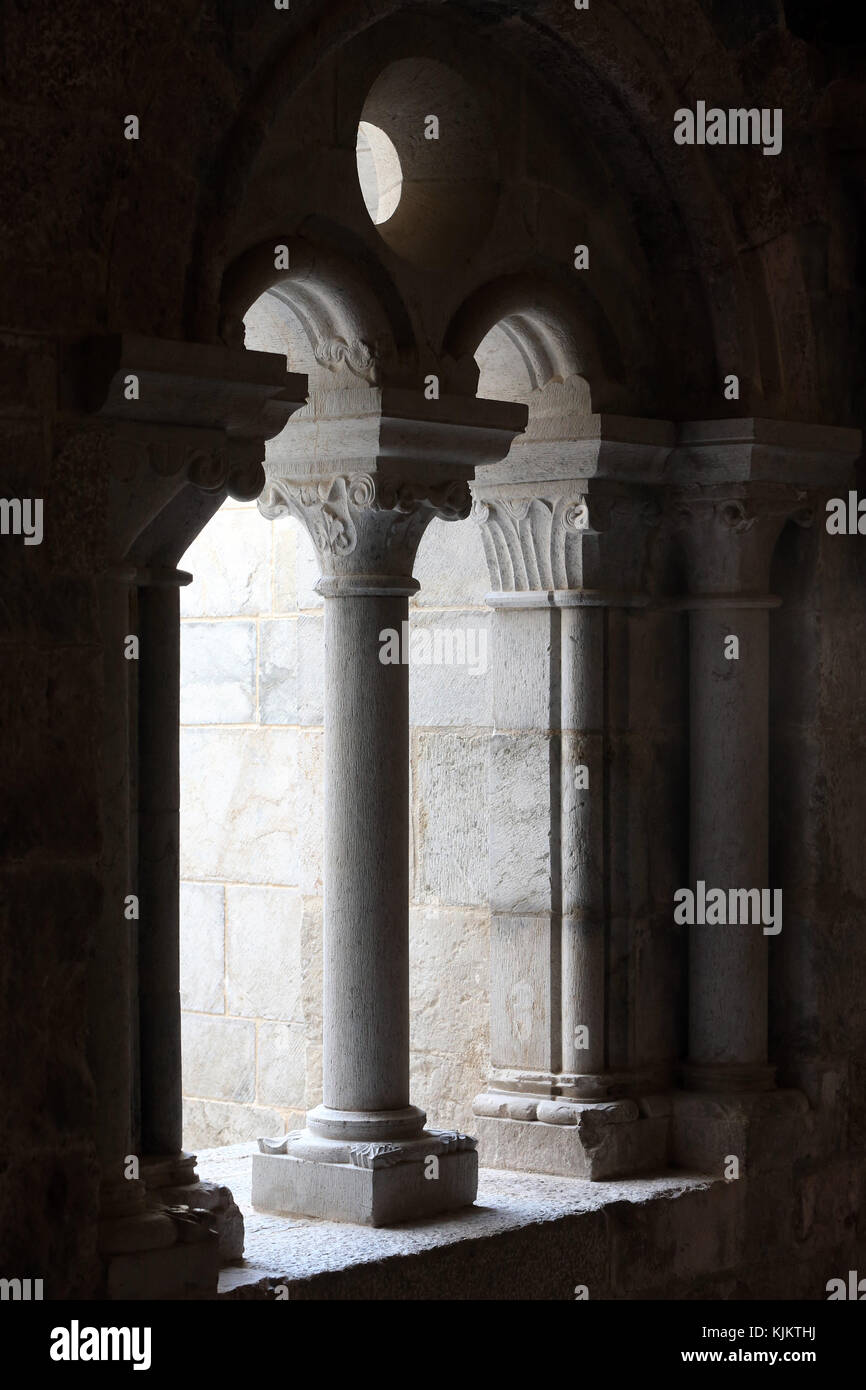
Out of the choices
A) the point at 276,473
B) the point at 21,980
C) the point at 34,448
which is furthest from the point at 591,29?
the point at 21,980

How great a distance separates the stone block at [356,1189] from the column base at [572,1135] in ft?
1.28

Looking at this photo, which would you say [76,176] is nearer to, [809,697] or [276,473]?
[276,473]

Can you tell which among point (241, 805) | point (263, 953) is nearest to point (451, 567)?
point (241, 805)

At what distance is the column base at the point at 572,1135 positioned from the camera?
4160 millimetres

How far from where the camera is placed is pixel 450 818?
4574mm

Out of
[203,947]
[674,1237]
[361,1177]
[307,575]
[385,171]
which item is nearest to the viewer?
[361,1177]

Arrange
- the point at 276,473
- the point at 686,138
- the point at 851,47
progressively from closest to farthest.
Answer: the point at 276,473 → the point at 686,138 → the point at 851,47

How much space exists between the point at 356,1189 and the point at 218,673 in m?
2.16

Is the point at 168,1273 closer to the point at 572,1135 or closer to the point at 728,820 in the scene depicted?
the point at 572,1135

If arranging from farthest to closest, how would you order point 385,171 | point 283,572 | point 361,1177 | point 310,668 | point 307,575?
point 283,572
point 307,575
point 310,668
point 385,171
point 361,1177

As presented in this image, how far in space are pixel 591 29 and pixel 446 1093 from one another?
7.24ft

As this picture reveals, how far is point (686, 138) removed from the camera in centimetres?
416

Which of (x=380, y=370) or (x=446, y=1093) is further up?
(x=380, y=370)
